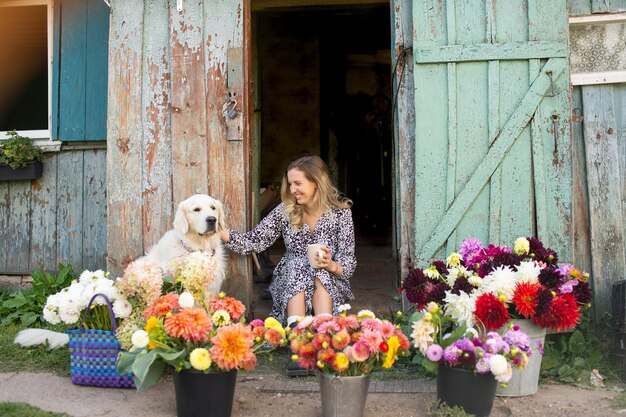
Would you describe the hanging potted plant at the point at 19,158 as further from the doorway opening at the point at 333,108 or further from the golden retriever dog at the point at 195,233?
the doorway opening at the point at 333,108

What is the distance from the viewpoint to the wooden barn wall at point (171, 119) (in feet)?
15.6

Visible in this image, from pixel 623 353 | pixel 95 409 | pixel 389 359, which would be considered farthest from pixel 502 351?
pixel 95 409

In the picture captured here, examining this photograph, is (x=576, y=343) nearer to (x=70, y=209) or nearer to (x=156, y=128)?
(x=156, y=128)

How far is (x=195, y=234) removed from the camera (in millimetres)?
A: 4516

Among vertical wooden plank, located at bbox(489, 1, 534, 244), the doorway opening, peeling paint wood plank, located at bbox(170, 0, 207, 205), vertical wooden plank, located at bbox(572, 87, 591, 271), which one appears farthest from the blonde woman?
the doorway opening

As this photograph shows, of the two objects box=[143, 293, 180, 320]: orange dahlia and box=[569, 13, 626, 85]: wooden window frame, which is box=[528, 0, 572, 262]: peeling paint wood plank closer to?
box=[569, 13, 626, 85]: wooden window frame

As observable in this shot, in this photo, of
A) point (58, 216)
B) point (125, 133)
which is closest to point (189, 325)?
point (125, 133)

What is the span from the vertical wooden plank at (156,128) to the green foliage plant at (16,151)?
1393 millimetres

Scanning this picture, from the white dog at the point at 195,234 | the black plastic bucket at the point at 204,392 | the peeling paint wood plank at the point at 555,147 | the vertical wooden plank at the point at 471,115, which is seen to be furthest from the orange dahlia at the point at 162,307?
the peeling paint wood plank at the point at 555,147

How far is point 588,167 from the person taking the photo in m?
4.58

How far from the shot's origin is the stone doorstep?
379 cm

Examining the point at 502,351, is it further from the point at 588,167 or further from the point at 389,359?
the point at 588,167

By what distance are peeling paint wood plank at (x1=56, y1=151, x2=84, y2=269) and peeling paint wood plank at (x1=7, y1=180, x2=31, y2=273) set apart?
0.94 ft

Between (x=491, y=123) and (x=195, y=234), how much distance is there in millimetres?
2095
